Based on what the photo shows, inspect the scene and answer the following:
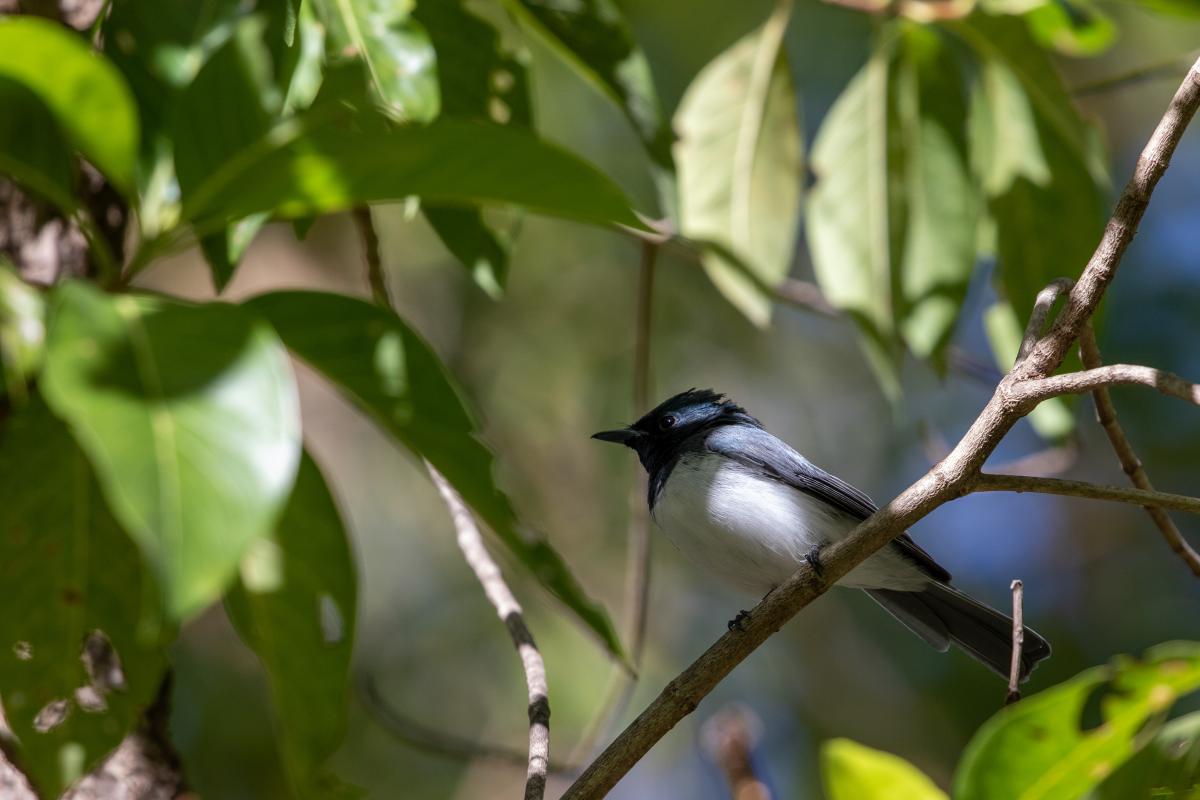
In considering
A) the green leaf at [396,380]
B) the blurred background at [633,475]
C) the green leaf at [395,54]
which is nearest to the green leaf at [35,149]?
the green leaf at [396,380]

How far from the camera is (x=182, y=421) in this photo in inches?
55.8

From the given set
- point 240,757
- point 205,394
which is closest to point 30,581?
point 205,394

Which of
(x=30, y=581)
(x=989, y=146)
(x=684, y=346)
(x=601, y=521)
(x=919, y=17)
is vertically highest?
(x=919, y=17)

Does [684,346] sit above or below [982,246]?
below

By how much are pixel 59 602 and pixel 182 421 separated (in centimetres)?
120

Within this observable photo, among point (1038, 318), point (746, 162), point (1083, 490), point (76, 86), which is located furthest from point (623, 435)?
point (76, 86)

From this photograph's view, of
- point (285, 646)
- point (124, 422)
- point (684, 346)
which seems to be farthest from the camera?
point (684, 346)

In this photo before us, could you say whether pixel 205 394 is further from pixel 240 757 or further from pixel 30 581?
pixel 240 757

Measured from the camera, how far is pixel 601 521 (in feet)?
24.3

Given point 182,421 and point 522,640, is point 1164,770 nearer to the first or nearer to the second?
point 522,640

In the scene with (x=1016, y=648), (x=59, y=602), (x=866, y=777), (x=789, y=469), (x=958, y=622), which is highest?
(x=1016, y=648)

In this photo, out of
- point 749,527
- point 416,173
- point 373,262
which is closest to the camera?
point 416,173

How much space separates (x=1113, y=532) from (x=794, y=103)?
20.1 feet

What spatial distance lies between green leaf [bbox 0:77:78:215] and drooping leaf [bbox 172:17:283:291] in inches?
9.4
